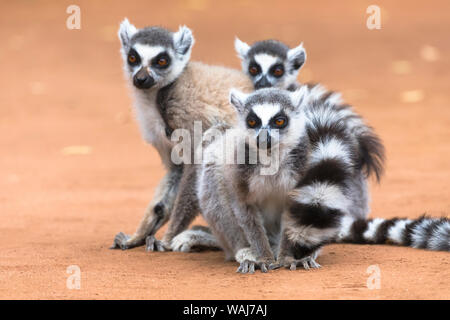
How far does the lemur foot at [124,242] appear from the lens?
7.10m

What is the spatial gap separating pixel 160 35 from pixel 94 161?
17.5ft

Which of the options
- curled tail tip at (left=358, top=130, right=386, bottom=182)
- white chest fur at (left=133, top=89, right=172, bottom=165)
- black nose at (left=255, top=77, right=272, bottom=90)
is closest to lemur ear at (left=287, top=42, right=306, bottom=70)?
black nose at (left=255, top=77, right=272, bottom=90)

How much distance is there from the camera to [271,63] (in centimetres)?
759

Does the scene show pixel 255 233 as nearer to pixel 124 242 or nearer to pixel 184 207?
pixel 184 207

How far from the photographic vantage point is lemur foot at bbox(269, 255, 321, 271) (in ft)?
18.2

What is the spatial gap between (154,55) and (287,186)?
2138 millimetres

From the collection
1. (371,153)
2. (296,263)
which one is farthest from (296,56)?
(296,263)

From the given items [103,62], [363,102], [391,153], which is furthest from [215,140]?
[103,62]

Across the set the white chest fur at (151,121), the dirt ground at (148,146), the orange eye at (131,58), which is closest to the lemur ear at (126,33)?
the orange eye at (131,58)

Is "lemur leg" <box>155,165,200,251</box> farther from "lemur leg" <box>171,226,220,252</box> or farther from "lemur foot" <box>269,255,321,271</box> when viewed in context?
"lemur foot" <box>269,255,321,271</box>

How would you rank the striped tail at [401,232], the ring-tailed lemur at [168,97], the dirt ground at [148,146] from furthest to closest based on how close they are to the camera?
the ring-tailed lemur at [168,97], the striped tail at [401,232], the dirt ground at [148,146]

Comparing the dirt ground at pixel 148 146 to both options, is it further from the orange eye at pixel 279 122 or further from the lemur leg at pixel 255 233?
the orange eye at pixel 279 122

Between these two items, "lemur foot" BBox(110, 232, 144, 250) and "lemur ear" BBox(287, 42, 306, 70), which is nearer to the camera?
"lemur foot" BBox(110, 232, 144, 250)

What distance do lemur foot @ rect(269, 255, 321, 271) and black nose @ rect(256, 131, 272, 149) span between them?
0.85 m
